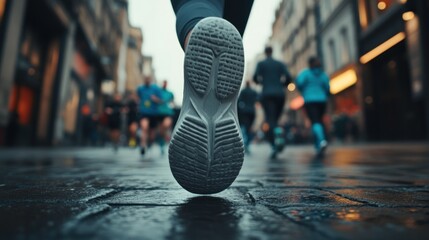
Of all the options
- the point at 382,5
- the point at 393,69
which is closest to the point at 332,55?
the point at 393,69

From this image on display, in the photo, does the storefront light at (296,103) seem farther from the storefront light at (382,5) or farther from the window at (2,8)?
the window at (2,8)

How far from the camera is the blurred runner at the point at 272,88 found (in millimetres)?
5281

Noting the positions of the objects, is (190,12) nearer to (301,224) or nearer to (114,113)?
(301,224)

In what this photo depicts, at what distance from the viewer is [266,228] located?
72cm

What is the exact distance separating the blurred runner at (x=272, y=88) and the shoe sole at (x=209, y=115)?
4.04 m

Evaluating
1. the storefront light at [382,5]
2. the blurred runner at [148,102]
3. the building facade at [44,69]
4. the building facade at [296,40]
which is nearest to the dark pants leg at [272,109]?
the blurred runner at [148,102]

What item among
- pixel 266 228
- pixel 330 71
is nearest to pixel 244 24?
pixel 266 228

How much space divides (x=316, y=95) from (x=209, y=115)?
14.1 ft

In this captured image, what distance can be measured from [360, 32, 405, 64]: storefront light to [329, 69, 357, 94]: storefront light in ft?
4.40

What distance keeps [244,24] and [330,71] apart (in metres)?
21.3

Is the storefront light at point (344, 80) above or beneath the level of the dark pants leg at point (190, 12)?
above

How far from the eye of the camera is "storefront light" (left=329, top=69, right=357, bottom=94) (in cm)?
1782

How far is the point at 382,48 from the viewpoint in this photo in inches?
561

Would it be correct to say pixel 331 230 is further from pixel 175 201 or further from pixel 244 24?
pixel 244 24
